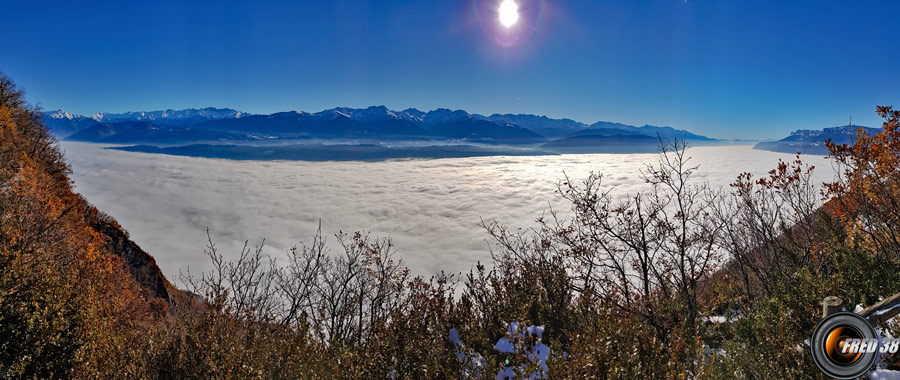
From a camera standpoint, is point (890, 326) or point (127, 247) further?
point (127, 247)

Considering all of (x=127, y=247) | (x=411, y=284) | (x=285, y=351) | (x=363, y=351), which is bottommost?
(x=127, y=247)

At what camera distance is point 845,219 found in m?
10.8

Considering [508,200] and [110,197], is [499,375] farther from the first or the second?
[110,197]

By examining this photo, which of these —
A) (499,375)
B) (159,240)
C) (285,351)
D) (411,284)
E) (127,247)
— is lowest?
(159,240)

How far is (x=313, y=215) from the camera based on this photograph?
180625 millimetres

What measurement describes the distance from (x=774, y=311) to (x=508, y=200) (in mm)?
190655

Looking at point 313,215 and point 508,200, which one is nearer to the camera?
point 313,215

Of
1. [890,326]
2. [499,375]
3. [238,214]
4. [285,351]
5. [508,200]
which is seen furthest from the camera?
[508,200]

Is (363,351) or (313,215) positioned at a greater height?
(363,351)

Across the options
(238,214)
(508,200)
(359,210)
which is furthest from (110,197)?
(508,200)

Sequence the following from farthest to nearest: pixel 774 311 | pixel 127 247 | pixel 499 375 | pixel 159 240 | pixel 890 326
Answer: pixel 159 240
pixel 127 247
pixel 774 311
pixel 890 326
pixel 499 375

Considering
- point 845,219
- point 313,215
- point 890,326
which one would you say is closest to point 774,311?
point 890,326

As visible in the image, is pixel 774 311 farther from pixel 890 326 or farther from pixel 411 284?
pixel 411 284

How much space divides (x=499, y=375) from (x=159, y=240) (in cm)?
17452
